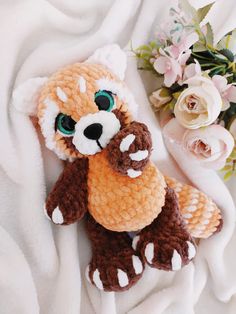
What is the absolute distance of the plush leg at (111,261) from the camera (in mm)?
938

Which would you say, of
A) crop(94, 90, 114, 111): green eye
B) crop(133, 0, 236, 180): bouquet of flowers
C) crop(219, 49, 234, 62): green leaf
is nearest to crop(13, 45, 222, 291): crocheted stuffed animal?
crop(94, 90, 114, 111): green eye

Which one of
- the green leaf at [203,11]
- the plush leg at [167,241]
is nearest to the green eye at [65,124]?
the plush leg at [167,241]

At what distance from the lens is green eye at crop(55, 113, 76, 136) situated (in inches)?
35.0

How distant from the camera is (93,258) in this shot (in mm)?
986

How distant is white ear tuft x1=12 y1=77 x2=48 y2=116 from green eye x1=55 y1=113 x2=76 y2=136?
2.7 inches

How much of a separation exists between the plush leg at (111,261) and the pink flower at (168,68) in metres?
0.33

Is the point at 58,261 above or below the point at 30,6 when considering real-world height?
below

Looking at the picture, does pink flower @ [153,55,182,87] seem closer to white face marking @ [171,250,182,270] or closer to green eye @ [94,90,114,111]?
green eye @ [94,90,114,111]

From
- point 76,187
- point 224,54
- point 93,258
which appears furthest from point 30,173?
point 224,54

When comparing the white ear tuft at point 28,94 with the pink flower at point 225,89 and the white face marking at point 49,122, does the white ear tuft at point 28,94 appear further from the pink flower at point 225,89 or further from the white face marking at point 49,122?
the pink flower at point 225,89

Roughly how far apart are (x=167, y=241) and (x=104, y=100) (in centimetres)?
29

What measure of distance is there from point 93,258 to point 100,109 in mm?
305

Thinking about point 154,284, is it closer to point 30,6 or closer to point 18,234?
point 18,234

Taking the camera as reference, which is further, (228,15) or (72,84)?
(228,15)
